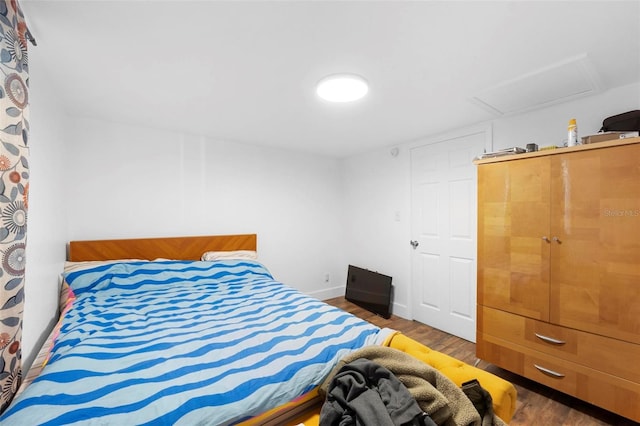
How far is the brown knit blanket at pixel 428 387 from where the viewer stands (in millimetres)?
938

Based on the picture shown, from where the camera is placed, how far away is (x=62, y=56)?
4.92 feet

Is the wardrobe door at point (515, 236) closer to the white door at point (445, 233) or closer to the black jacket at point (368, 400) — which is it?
the white door at point (445, 233)

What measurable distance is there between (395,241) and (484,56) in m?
2.32

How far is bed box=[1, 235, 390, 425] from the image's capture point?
0.91 meters

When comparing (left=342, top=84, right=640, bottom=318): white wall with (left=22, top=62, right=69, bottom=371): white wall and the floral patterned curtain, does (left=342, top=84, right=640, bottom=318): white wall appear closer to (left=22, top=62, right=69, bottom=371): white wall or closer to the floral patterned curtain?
the floral patterned curtain

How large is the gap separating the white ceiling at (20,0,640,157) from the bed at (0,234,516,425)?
4.97 feet

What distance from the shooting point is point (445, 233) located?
9.41 feet

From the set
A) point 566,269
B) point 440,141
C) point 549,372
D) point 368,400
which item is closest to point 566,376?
point 549,372

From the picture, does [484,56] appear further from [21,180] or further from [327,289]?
[327,289]

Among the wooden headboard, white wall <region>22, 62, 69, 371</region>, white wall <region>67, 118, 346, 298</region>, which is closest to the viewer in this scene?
white wall <region>22, 62, 69, 371</region>

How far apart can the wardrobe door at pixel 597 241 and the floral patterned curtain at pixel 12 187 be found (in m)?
2.87

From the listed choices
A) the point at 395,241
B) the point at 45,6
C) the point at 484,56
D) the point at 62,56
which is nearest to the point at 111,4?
the point at 45,6

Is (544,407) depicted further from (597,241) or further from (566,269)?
(597,241)

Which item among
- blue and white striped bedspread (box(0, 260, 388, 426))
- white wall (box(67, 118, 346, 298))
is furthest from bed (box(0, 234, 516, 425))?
white wall (box(67, 118, 346, 298))
